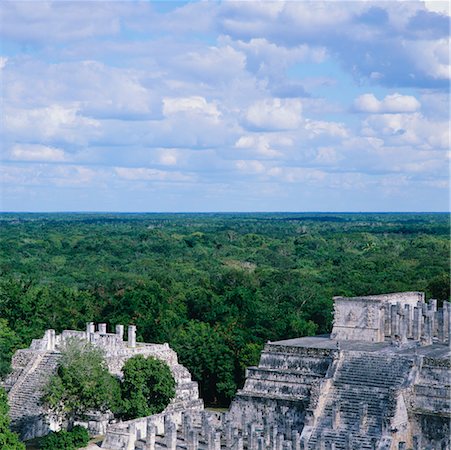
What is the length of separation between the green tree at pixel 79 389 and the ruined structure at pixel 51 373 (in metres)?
1.03

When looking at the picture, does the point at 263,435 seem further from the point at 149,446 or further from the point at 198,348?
the point at 198,348

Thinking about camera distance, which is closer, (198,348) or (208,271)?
(198,348)

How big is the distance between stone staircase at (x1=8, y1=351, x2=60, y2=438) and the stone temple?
0.05 meters

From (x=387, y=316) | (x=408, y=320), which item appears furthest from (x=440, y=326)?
(x=387, y=316)

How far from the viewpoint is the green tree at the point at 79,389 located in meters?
33.3

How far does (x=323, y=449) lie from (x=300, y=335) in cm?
1709

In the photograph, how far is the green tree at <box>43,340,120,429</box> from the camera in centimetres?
3334

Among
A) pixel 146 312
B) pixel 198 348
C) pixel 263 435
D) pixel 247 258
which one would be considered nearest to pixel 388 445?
pixel 263 435

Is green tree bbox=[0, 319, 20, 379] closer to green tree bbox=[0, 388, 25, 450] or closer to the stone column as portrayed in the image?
green tree bbox=[0, 388, 25, 450]

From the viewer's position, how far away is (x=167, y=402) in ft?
118

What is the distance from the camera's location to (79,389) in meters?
33.4

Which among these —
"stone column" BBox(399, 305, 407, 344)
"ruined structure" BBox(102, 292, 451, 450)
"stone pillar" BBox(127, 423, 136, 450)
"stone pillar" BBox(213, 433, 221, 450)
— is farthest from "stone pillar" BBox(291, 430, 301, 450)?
"stone column" BBox(399, 305, 407, 344)

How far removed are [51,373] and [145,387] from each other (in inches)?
144

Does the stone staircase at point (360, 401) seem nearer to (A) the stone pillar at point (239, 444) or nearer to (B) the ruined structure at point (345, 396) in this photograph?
(B) the ruined structure at point (345, 396)
